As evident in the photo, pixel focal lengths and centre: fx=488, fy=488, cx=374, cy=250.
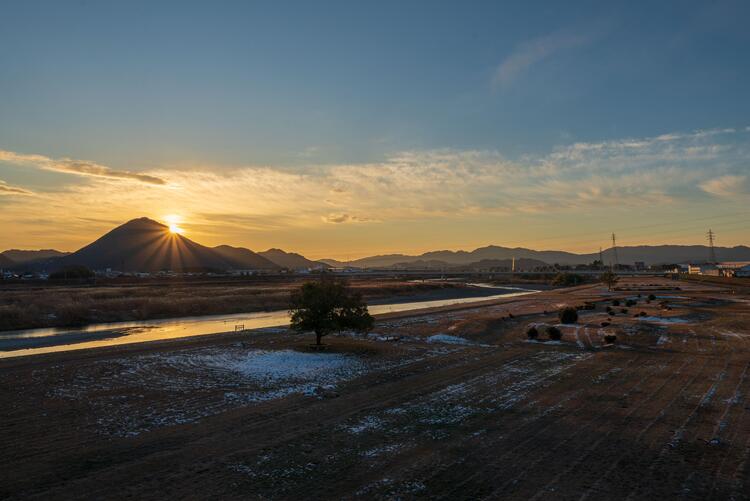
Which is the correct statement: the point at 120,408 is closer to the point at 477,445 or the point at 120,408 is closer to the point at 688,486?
the point at 477,445

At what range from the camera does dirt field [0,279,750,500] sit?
34.4ft

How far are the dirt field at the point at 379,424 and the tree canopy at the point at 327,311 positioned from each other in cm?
151

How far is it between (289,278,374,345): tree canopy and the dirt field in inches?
59.4

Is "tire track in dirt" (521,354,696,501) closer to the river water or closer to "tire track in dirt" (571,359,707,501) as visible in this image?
"tire track in dirt" (571,359,707,501)

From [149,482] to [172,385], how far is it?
32.8 ft

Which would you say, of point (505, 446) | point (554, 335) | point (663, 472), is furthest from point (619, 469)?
point (554, 335)

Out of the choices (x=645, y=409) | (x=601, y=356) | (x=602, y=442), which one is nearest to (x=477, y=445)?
(x=602, y=442)

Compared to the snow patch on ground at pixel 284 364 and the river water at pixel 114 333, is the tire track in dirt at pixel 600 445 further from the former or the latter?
the river water at pixel 114 333

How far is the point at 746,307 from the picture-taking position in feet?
174

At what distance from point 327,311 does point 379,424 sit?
14151 mm

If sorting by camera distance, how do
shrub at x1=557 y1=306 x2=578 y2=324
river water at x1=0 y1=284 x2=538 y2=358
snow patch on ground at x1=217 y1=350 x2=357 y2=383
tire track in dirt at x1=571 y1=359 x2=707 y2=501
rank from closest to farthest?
tire track in dirt at x1=571 y1=359 x2=707 y2=501
snow patch on ground at x1=217 y1=350 x2=357 y2=383
river water at x1=0 y1=284 x2=538 y2=358
shrub at x1=557 y1=306 x2=578 y2=324

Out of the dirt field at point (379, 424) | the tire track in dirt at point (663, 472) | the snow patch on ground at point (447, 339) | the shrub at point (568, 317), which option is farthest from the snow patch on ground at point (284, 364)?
the shrub at point (568, 317)

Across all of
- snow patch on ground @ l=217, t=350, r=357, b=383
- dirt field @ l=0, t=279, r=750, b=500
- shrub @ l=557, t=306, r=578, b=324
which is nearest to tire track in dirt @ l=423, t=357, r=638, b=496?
dirt field @ l=0, t=279, r=750, b=500

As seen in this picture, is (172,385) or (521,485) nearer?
(521,485)
